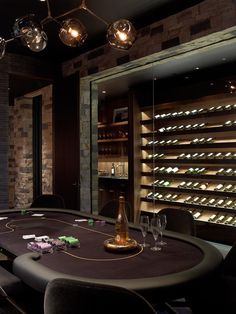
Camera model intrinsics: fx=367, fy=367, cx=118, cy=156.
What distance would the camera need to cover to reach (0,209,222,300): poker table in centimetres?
159

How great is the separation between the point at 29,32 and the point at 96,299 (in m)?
2.34

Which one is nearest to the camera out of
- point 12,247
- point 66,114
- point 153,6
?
point 12,247

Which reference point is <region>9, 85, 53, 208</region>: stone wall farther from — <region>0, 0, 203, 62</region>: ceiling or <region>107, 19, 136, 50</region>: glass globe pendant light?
<region>107, 19, 136, 50</region>: glass globe pendant light

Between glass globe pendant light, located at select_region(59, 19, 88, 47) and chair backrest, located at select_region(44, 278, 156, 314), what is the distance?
2.36 m

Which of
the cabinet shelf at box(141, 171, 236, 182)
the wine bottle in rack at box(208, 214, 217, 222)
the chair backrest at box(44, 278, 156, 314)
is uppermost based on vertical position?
the cabinet shelf at box(141, 171, 236, 182)

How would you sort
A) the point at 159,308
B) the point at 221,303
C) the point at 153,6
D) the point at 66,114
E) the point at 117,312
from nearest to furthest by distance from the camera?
the point at 117,312
the point at 221,303
the point at 159,308
the point at 153,6
the point at 66,114

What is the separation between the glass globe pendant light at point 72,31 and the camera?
9.94 ft

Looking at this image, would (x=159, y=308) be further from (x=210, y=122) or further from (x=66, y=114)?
(x=66, y=114)

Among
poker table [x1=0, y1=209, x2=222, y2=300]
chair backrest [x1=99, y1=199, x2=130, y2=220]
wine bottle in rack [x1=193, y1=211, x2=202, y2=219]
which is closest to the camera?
poker table [x1=0, y1=209, x2=222, y2=300]

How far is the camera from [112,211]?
3.69 m

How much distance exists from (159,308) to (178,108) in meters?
3.99

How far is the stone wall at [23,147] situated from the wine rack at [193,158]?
1.94m

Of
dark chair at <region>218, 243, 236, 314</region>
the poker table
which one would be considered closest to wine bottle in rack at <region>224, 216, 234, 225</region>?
the poker table

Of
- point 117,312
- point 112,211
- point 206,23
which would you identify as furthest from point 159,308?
point 206,23
